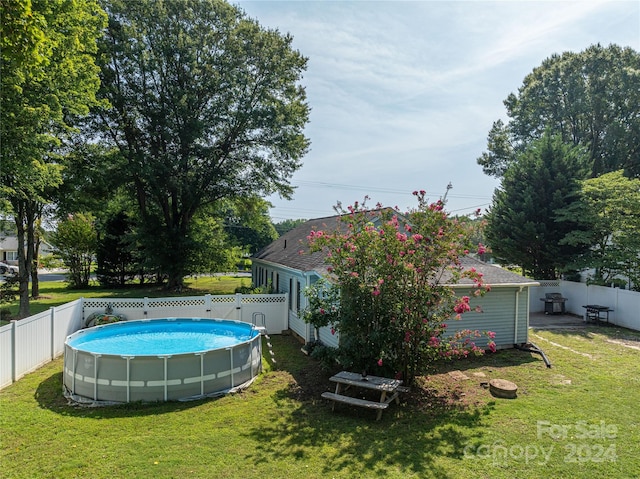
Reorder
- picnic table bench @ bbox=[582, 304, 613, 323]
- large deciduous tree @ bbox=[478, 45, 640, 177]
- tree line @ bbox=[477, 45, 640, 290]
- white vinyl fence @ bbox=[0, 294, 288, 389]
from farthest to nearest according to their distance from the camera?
large deciduous tree @ bbox=[478, 45, 640, 177] → tree line @ bbox=[477, 45, 640, 290] → picnic table bench @ bbox=[582, 304, 613, 323] → white vinyl fence @ bbox=[0, 294, 288, 389]

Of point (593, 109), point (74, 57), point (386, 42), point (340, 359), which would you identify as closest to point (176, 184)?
point (74, 57)

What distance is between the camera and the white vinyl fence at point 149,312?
9.17 m

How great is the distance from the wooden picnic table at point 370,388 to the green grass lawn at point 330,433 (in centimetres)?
26

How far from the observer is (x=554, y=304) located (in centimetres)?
1688

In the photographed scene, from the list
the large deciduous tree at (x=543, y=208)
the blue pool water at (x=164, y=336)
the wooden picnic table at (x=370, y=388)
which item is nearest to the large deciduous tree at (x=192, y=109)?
the blue pool water at (x=164, y=336)

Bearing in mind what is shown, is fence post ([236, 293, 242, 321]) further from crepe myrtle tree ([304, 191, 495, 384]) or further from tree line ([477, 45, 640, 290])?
tree line ([477, 45, 640, 290])

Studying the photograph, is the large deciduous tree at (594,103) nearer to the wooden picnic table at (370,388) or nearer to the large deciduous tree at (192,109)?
the large deciduous tree at (192,109)

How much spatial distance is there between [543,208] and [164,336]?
18.6m

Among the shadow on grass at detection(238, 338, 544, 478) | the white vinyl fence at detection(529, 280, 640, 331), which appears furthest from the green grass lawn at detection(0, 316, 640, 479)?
the white vinyl fence at detection(529, 280, 640, 331)

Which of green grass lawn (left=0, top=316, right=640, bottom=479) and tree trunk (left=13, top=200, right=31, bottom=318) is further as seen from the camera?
tree trunk (left=13, top=200, right=31, bottom=318)

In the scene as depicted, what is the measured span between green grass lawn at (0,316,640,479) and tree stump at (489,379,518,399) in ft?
0.65

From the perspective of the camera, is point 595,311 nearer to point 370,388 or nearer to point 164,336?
point 370,388

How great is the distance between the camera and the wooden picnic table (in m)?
6.38

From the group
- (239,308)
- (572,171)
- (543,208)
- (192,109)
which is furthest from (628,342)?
(192,109)
